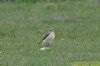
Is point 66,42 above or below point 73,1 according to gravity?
above

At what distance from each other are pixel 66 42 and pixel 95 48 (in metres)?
1.73

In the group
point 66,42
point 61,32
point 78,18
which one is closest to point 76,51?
point 66,42

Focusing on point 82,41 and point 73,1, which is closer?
point 82,41

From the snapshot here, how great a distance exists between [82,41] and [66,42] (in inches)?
26.1

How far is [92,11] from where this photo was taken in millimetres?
27625

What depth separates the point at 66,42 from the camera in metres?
19.0

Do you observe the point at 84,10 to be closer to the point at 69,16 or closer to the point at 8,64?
the point at 69,16

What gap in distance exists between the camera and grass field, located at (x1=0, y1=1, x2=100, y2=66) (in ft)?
51.3

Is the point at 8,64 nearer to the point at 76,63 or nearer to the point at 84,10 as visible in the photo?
the point at 76,63

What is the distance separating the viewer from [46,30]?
22.6m

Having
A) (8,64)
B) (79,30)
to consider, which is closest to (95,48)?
(8,64)

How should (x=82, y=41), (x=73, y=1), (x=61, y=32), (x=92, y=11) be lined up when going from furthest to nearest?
(x=73, y=1) → (x=92, y=11) → (x=61, y=32) → (x=82, y=41)

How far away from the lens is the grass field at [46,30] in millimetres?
15641

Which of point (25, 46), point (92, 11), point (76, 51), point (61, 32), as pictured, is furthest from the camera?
point (92, 11)
